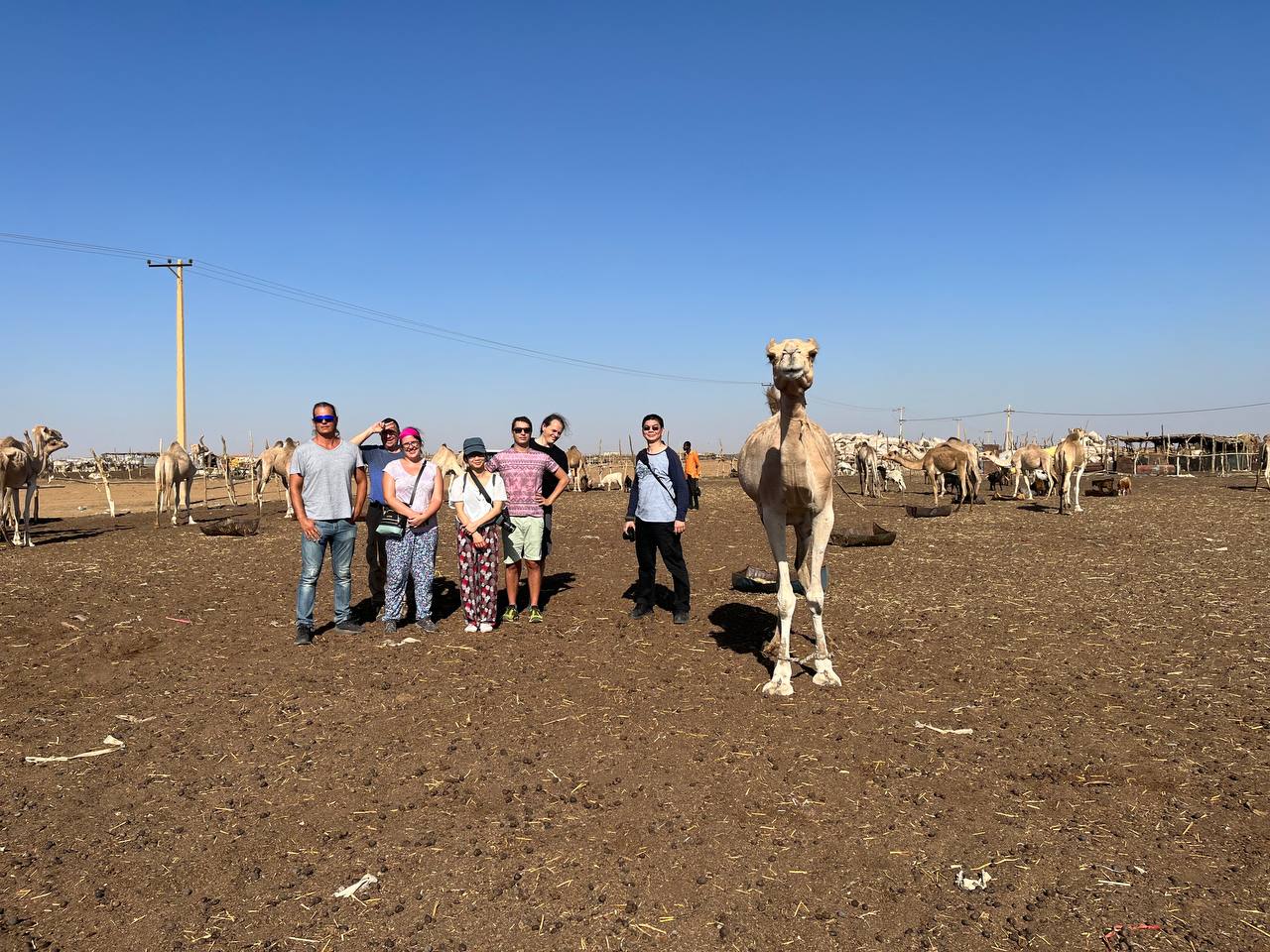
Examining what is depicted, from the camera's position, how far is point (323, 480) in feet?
23.9

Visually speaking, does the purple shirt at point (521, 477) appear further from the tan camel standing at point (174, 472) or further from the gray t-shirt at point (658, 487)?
the tan camel standing at point (174, 472)

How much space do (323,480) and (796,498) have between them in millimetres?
4651

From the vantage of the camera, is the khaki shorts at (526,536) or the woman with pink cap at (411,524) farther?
the khaki shorts at (526,536)

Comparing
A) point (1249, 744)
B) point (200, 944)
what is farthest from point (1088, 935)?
point (200, 944)

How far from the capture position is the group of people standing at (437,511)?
24.0ft

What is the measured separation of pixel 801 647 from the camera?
23.2 feet

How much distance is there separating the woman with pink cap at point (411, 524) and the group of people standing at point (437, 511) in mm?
11

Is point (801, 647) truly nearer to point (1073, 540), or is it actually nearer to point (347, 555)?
point (347, 555)

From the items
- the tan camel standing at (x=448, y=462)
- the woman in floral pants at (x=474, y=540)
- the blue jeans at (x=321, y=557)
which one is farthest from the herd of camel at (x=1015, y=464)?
the blue jeans at (x=321, y=557)

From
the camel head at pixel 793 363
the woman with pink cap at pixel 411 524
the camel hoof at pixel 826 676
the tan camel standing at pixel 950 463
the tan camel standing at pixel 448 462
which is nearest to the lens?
the camel head at pixel 793 363

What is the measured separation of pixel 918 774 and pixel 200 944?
12.7 feet

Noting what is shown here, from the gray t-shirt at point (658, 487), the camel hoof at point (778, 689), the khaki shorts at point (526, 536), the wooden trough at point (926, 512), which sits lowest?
the camel hoof at point (778, 689)

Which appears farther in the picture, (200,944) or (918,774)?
(918,774)

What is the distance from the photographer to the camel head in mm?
5031
